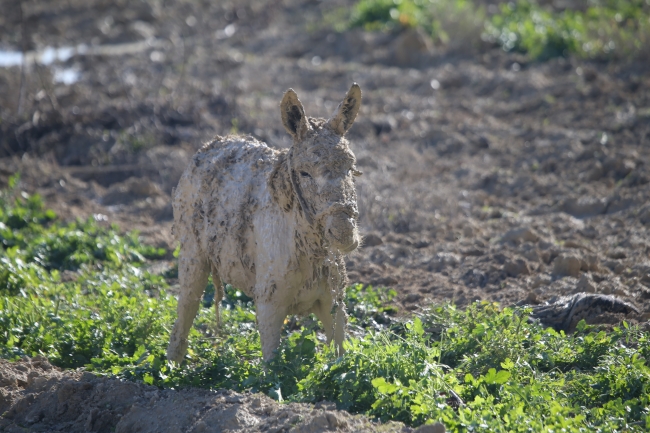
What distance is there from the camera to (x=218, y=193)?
625 cm

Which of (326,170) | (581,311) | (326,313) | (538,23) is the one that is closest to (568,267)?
(581,311)

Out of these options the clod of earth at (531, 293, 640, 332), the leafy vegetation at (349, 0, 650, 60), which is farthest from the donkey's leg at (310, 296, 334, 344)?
the leafy vegetation at (349, 0, 650, 60)

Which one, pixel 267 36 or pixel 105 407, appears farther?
pixel 267 36

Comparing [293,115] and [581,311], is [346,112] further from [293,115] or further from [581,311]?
[581,311]

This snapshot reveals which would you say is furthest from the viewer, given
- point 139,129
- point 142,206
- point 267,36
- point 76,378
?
point 267,36

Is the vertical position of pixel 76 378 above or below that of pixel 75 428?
above

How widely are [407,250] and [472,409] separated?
14.7 ft

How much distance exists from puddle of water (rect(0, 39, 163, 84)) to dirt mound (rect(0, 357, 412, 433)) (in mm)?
14406

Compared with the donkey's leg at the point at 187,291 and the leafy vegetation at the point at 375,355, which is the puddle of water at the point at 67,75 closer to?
the leafy vegetation at the point at 375,355

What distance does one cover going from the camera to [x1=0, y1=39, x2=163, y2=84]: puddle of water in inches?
782

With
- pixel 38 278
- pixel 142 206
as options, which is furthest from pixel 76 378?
pixel 142 206

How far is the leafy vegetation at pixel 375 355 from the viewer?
491cm

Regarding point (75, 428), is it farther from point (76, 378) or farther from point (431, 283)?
point (431, 283)

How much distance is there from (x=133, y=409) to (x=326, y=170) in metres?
2.17
